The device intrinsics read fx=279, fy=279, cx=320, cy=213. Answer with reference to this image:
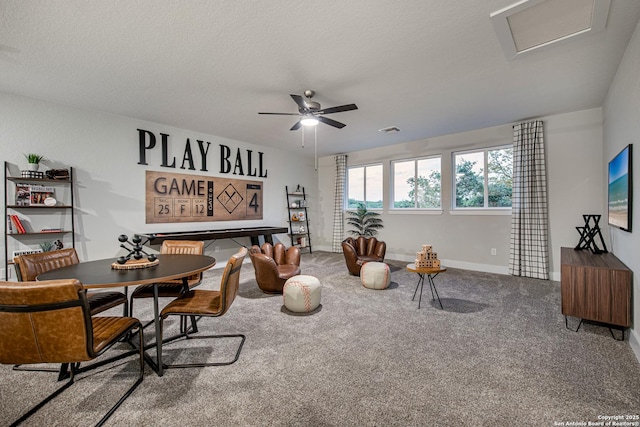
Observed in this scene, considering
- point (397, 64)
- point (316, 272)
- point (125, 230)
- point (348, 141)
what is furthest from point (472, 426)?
point (348, 141)

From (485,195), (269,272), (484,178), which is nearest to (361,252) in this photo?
(269,272)

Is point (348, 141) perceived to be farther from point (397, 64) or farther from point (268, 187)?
point (397, 64)

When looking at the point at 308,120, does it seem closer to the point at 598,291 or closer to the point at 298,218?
the point at 598,291

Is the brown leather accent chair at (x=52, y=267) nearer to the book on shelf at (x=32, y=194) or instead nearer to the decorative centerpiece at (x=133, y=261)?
the decorative centerpiece at (x=133, y=261)

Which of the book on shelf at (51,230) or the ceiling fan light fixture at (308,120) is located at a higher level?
the ceiling fan light fixture at (308,120)

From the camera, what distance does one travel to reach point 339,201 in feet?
24.1

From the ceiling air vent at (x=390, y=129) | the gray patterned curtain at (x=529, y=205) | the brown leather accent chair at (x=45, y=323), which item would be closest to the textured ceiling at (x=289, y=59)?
the gray patterned curtain at (x=529, y=205)

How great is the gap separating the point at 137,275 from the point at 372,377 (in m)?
1.80

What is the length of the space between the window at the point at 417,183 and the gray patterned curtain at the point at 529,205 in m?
1.44

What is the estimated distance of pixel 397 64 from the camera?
9.43ft

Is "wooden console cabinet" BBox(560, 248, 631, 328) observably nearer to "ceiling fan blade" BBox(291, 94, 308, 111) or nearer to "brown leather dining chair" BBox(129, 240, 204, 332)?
"ceiling fan blade" BBox(291, 94, 308, 111)

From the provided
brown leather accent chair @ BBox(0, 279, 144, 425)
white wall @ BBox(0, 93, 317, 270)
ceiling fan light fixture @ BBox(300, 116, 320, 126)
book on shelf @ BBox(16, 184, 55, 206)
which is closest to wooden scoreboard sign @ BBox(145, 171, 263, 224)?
white wall @ BBox(0, 93, 317, 270)

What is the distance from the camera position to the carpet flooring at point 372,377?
1612 mm

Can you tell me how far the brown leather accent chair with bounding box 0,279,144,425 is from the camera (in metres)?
1.39
